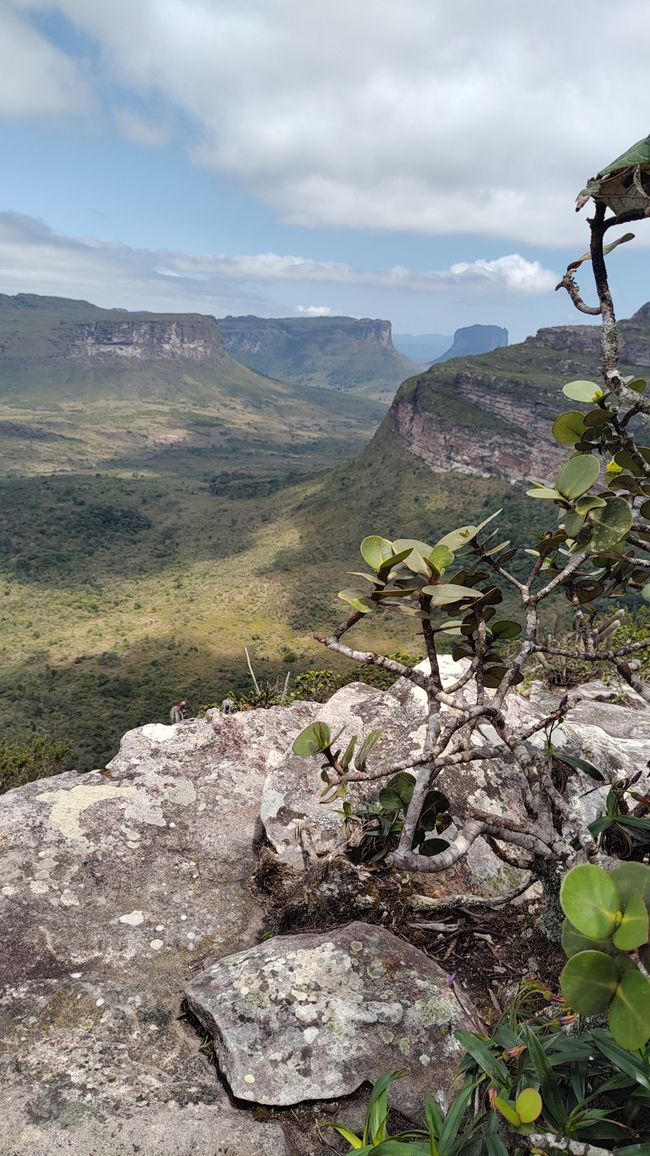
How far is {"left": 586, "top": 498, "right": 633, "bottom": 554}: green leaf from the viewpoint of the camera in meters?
2.45

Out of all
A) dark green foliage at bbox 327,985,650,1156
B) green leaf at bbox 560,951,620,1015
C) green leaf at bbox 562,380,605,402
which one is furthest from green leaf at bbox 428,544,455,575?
dark green foliage at bbox 327,985,650,1156

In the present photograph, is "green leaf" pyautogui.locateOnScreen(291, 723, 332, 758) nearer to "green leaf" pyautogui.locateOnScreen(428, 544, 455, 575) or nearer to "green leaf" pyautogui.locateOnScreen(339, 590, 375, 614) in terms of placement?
"green leaf" pyautogui.locateOnScreen(339, 590, 375, 614)

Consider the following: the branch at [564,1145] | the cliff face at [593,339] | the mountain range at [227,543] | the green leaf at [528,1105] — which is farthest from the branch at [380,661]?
the cliff face at [593,339]

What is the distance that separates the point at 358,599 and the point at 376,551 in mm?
222

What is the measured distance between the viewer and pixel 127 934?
385 cm

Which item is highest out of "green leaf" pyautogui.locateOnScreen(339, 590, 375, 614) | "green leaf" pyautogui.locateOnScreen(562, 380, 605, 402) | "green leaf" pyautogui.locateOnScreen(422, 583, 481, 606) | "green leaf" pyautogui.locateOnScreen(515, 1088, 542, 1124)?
"green leaf" pyautogui.locateOnScreen(562, 380, 605, 402)

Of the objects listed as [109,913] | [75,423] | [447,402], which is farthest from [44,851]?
[75,423]

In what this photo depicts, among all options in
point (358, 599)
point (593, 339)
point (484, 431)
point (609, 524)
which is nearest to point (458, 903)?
point (358, 599)

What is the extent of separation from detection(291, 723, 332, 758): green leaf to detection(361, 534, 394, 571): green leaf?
0.93 metres

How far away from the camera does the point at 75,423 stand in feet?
579

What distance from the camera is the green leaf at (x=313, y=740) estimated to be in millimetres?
2996

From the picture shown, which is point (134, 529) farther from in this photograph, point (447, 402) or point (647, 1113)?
point (647, 1113)

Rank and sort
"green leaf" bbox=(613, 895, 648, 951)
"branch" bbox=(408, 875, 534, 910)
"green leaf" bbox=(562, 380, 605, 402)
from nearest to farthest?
"green leaf" bbox=(613, 895, 648, 951)
"green leaf" bbox=(562, 380, 605, 402)
"branch" bbox=(408, 875, 534, 910)

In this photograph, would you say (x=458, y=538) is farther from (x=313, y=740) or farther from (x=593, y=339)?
(x=593, y=339)
